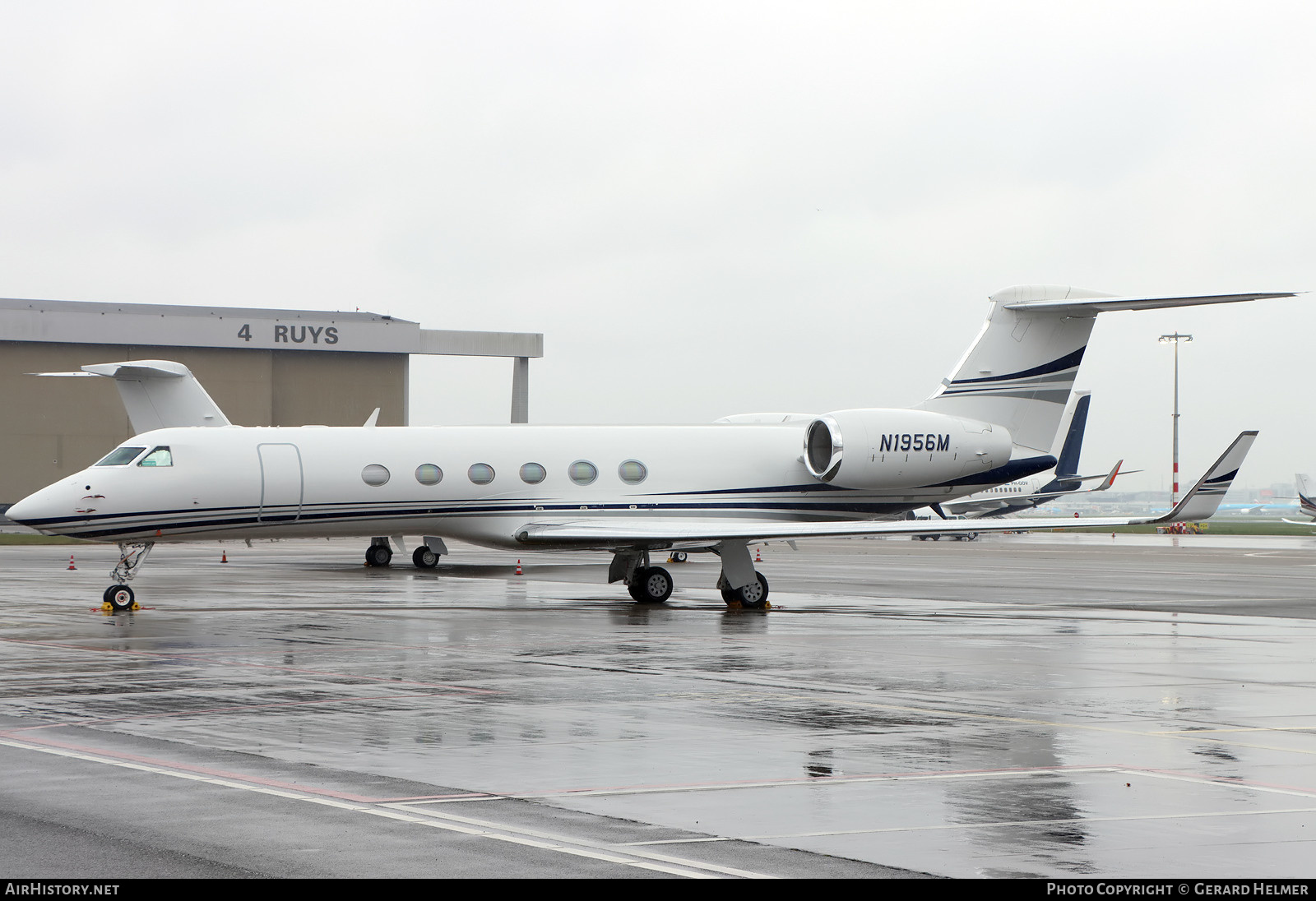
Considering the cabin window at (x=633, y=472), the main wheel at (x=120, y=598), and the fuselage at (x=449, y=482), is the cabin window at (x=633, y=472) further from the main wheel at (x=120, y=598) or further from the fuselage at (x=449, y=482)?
the main wheel at (x=120, y=598)

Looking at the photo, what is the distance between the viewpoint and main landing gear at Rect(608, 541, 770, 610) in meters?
24.6

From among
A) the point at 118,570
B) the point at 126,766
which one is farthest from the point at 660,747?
the point at 118,570

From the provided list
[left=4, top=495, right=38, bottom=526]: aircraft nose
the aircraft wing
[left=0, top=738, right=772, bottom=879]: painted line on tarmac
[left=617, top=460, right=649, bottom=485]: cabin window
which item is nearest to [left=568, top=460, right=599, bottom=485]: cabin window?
[left=617, top=460, right=649, bottom=485]: cabin window

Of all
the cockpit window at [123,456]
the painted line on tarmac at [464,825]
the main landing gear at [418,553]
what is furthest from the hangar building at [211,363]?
the painted line on tarmac at [464,825]

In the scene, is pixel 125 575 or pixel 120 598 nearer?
pixel 120 598

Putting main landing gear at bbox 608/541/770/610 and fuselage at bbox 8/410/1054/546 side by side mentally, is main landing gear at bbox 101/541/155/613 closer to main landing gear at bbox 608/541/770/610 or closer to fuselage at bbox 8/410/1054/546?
fuselage at bbox 8/410/1054/546

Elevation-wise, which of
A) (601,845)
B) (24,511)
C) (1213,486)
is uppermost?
(1213,486)

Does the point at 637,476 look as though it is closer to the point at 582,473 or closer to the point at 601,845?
the point at 582,473

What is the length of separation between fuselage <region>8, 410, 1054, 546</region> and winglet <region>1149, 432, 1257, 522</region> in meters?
4.92

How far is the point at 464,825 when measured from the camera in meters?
7.74

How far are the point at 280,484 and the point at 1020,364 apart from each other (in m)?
13.0

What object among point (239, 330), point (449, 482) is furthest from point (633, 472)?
point (239, 330)

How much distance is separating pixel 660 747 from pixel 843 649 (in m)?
7.63

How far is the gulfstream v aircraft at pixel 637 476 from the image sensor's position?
77.7ft
